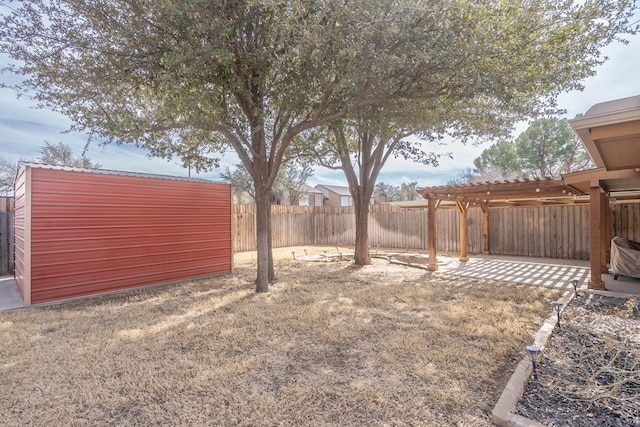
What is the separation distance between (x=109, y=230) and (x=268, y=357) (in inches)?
179

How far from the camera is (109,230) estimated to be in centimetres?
575

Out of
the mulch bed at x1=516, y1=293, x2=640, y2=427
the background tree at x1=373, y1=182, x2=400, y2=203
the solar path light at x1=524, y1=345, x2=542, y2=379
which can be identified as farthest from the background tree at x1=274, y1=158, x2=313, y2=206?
the solar path light at x1=524, y1=345, x2=542, y2=379

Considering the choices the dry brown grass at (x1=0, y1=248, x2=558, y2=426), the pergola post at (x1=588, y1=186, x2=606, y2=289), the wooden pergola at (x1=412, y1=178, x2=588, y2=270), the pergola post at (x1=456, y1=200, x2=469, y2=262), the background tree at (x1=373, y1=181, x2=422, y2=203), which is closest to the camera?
the dry brown grass at (x1=0, y1=248, x2=558, y2=426)

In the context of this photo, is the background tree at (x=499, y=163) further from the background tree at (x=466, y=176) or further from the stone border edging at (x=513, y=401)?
the stone border edging at (x=513, y=401)

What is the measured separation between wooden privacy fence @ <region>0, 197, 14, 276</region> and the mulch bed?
10.6 meters

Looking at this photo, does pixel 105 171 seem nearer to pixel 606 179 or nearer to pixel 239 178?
pixel 606 179

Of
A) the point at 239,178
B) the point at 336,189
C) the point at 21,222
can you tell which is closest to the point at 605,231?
the point at 21,222

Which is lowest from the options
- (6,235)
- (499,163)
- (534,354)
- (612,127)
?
(534,354)

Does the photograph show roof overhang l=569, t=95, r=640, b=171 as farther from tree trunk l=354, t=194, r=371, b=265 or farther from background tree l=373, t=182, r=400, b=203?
background tree l=373, t=182, r=400, b=203

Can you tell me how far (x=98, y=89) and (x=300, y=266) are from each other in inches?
236

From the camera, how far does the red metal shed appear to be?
502 centimetres

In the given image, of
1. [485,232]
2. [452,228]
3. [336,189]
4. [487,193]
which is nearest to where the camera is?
[487,193]

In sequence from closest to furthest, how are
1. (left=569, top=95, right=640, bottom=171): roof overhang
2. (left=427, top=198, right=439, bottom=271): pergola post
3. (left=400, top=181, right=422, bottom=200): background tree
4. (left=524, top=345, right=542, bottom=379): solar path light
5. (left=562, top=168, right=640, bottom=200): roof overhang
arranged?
(left=524, top=345, right=542, bottom=379): solar path light → (left=569, top=95, right=640, bottom=171): roof overhang → (left=562, top=168, right=640, bottom=200): roof overhang → (left=427, top=198, right=439, bottom=271): pergola post → (left=400, top=181, right=422, bottom=200): background tree

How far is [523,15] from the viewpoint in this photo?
4.81 meters
